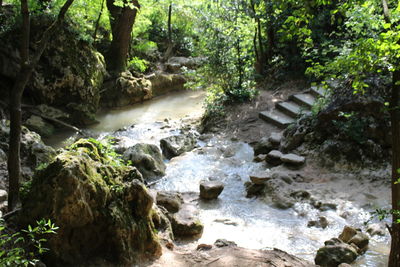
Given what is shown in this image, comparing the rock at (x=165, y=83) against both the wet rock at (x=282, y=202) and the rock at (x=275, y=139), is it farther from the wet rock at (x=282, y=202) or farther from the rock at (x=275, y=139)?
the wet rock at (x=282, y=202)

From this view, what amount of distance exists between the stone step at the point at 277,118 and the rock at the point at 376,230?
14.9 feet

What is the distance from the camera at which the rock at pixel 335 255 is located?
4.80 meters

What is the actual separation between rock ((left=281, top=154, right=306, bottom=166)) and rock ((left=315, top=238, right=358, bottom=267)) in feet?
10.0

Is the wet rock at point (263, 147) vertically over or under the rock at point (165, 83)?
under

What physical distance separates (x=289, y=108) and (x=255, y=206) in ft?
14.6

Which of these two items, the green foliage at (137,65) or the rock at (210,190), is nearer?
the rock at (210,190)

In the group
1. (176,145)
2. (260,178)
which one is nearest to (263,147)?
(260,178)

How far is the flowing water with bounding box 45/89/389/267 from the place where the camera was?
5621 millimetres

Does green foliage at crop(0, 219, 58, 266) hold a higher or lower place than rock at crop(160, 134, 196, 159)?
higher

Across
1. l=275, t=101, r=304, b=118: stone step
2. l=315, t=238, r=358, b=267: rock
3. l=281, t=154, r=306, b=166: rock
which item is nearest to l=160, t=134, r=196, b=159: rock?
l=275, t=101, r=304, b=118: stone step

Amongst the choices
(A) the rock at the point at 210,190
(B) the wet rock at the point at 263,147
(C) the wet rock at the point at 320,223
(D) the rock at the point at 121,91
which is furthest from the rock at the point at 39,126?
(C) the wet rock at the point at 320,223

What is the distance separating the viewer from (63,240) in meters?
3.74

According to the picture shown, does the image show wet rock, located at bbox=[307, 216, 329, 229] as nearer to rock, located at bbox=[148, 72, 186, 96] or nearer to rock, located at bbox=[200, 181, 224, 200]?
rock, located at bbox=[200, 181, 224, 200]

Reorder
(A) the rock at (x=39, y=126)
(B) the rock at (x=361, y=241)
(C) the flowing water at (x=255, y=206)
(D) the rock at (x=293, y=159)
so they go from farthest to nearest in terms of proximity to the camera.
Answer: (A) the rock at (x=39, y=126), (D) the rock at (x=293, y=159), (C) the flowing water at (x=255, y=206), (B) the rock at (x=361, y=241)
